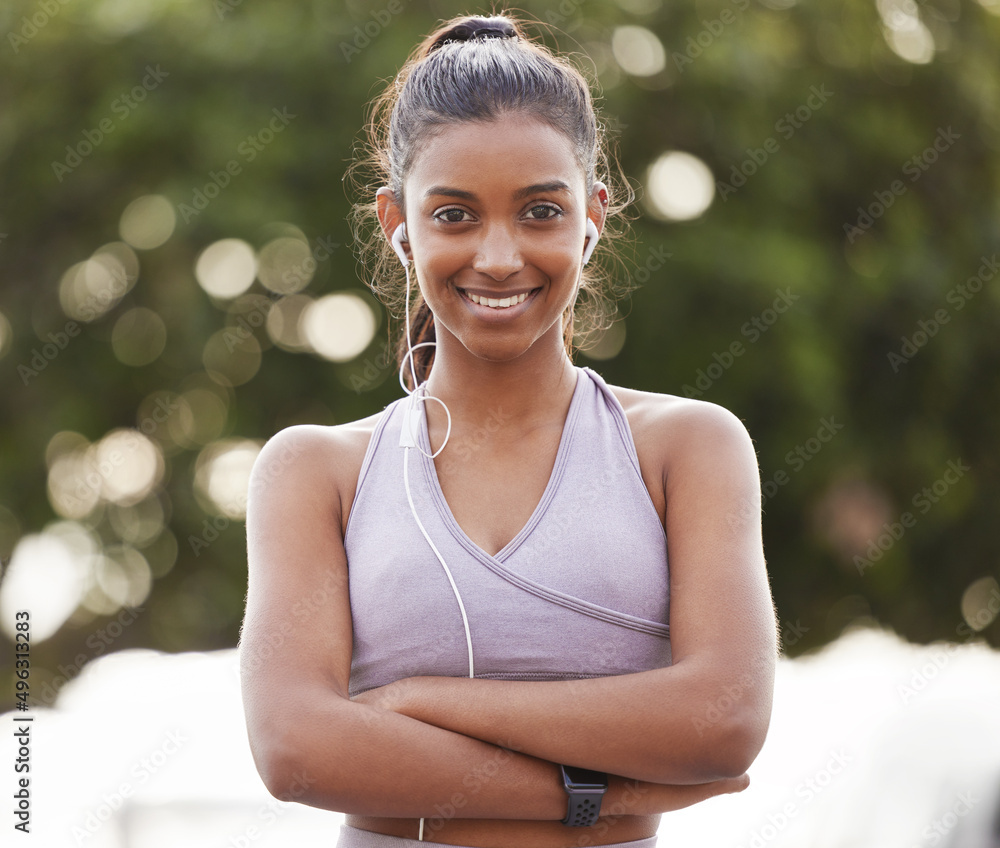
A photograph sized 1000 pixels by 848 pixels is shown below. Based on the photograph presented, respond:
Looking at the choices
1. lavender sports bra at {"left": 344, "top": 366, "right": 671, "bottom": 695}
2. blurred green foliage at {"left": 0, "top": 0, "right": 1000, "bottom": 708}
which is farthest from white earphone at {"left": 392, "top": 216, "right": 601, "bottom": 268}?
blurred green foliage at {"left": 0, "top": 0, "right": 1000, "bottom": 708}

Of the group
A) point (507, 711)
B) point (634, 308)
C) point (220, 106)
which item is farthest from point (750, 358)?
point (507, 711)

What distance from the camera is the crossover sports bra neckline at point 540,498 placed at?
2.22m

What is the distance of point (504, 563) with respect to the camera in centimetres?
219

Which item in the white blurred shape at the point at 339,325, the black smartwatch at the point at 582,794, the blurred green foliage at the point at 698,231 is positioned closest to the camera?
the black smartwatch at the point at 582,794

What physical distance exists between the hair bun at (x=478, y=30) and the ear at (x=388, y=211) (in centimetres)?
38

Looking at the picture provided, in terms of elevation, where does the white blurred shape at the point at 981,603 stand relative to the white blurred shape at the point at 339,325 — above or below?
below

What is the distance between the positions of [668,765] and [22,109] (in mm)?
7372

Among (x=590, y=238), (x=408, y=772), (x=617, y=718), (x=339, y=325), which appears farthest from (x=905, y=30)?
(x=408, y=772)

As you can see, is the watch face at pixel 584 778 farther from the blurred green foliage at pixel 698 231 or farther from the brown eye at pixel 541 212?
the blurred green foliage at pixel 698 231

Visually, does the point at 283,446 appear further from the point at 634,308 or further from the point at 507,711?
the point at 634,308

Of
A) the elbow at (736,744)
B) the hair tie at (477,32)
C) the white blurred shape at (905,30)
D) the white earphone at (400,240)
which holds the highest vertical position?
the white blurred shape at (905,30)

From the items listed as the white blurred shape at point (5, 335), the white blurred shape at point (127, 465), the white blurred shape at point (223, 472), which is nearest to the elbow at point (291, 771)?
the white blurred shape at point (223, 472)

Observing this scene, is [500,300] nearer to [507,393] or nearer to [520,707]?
[507,393]

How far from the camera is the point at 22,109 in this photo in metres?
7.98
